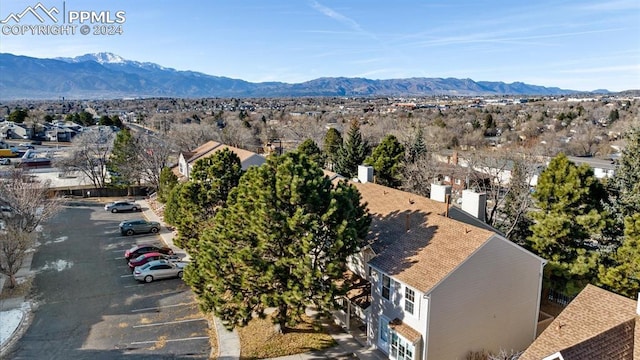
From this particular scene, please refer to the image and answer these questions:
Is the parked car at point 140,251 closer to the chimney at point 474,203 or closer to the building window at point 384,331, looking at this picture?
the building window at point 384,331

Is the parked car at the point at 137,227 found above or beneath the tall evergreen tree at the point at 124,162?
beneath

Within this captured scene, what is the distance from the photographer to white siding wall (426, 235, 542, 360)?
55.1ft

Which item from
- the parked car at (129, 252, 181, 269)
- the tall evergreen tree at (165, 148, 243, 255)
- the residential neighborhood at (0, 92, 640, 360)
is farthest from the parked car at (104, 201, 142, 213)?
the tall evergreen tree at (165, 148, 243, 255)

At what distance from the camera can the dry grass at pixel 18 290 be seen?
2420 cm

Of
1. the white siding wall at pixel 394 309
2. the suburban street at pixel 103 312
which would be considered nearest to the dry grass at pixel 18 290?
the suburban street at pixel 103 312

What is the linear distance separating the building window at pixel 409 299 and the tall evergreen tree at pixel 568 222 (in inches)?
413

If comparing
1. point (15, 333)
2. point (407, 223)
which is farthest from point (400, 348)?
point (15, 333)

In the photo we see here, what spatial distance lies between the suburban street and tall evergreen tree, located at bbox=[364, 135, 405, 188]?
77.3ft

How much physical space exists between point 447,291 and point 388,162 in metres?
27.3

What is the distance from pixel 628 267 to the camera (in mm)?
19703

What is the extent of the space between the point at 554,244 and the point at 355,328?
1198 centimetres

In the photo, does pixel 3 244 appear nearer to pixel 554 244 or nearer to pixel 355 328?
pixel 355 328

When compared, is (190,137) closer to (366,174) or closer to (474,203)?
(366,174)

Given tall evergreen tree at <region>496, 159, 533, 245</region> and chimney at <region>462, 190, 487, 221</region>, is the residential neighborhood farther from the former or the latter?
tall evergreen tree at <region>496, 159, 533, 245</region>
